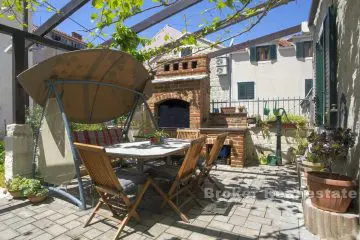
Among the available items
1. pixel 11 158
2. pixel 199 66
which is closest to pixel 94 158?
pixel 11 158

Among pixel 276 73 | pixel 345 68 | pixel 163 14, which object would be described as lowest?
pixel 345 68

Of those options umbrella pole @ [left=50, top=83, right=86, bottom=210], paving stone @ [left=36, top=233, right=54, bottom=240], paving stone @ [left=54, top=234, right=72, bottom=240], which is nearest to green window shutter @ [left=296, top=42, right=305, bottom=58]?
umbrella pole @ [left=50, top=83, right=86, bottom=210]

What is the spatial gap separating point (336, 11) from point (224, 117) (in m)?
4.31

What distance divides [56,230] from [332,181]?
3208 millimetres

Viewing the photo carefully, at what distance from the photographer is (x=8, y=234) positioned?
2.81 m

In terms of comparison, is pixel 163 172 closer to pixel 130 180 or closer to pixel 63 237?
pixel 130 180

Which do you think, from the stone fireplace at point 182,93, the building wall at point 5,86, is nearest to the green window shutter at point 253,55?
the stone fireplace at point 182,93

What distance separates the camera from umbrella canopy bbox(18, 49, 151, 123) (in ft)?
12.8

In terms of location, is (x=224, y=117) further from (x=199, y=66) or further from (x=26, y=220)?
(x=26, y=220)

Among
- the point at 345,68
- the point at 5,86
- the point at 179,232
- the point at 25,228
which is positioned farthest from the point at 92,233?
the point at 5,86

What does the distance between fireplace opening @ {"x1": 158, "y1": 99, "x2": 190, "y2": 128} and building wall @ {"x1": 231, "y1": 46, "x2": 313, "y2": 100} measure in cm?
874

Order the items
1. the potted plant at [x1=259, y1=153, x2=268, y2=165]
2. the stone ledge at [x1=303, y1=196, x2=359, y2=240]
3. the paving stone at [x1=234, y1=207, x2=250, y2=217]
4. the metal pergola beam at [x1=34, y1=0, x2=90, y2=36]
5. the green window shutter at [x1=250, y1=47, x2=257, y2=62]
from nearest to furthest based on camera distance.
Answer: the stone ledge at [x1=303, y1=196, x2=359, y2=240]
the paving stone at [x1=234, y1=207, x2=250, y2=217]
the metal pergola beam at [x1=34, y1=0, x2=90, y2=36]
the potted plant at [x1=259, y1=153, x2=268, y2=165]
the green window shutter at [x1=250, y1=47, x2=257, y2=62]

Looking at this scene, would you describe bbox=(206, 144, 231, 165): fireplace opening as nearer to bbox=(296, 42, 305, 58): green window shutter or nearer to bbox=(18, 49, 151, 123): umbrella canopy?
bbox=(18, 49, 151, 123): umbrella canopy

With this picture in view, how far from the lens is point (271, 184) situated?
4766mm
